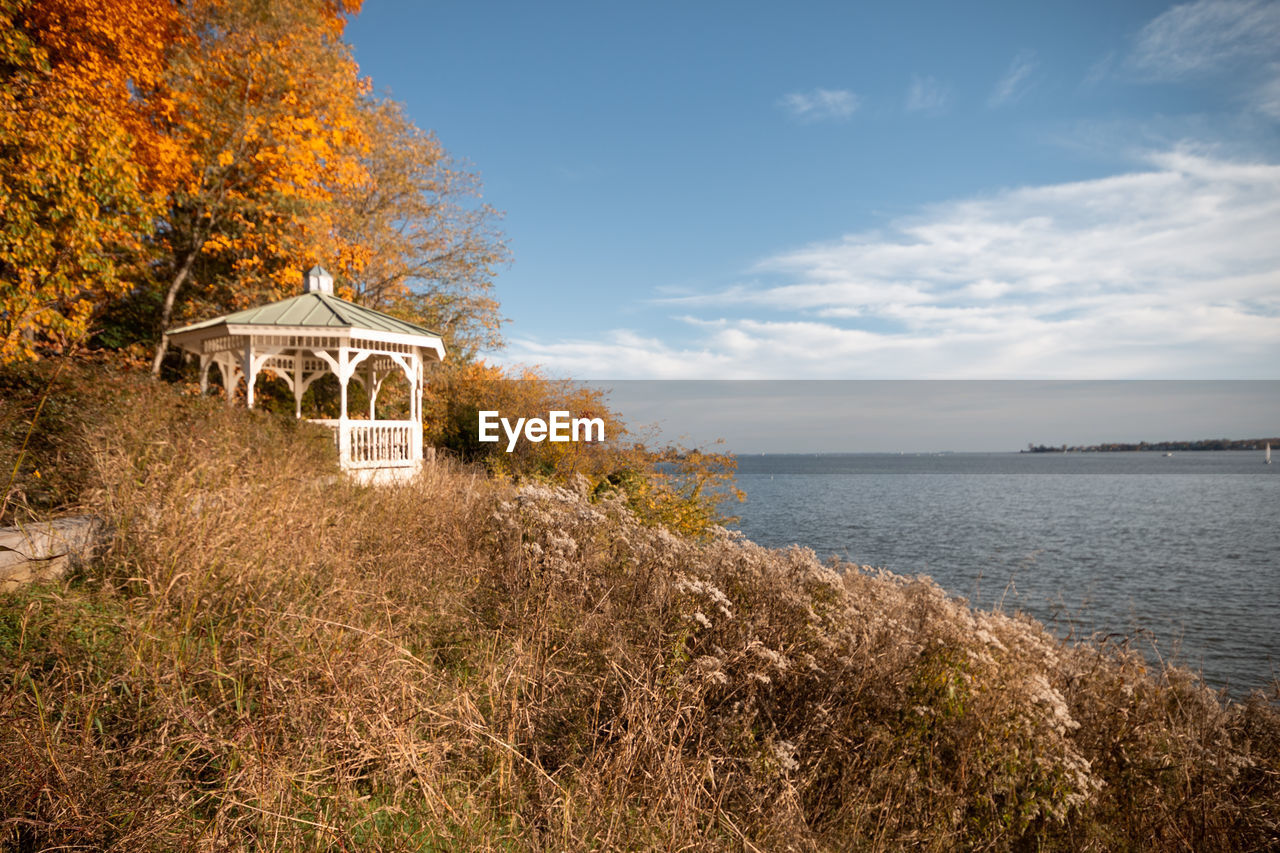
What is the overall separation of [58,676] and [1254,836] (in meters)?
7.25

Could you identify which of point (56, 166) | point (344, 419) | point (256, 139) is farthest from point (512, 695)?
point (256, 139)

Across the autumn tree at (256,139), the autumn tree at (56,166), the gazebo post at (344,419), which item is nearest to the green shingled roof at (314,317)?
the gazebo post at (344,419)

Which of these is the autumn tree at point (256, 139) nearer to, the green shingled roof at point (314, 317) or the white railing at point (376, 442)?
the green shingled roof at point (314, 317)

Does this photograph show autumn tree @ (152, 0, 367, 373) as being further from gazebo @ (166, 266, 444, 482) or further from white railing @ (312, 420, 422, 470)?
white railing @ (312, 420, 422, 470)

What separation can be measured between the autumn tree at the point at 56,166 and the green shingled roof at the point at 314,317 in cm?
207

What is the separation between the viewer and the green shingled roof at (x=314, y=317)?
1202 cm

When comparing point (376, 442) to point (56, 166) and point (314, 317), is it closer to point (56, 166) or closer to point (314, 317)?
point (314, 317)

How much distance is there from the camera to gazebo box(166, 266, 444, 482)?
11914 mm

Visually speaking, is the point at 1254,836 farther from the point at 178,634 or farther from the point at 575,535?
the point at 178,634

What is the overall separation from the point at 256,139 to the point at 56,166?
7.23 meters

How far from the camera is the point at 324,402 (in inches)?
753

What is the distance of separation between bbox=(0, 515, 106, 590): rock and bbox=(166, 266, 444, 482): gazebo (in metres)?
6.75

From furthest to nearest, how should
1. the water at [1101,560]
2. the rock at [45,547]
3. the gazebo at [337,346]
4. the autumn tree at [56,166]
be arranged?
the gazebo at [337,346]
the water at [1101,560]
the autumn tree at [56,166]
the rock at [45,547]

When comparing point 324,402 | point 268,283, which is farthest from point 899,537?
point 268,283
